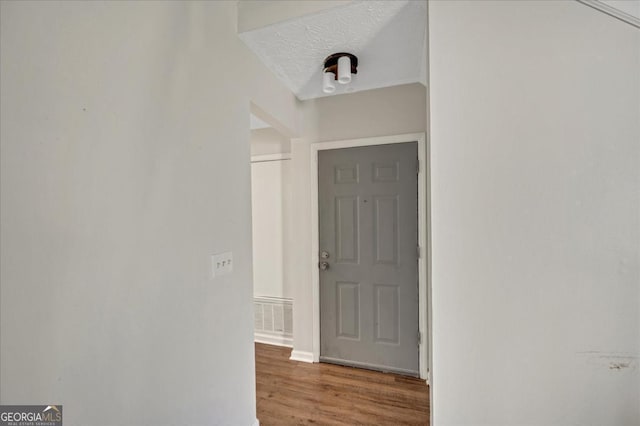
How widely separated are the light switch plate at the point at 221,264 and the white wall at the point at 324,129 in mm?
1100

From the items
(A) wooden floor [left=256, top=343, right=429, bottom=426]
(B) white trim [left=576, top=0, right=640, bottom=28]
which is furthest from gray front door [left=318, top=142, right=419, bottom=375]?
(B) white trim [left=576, top=0, right=640, bottom=28]

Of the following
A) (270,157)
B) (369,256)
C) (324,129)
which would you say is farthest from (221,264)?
(270,157)

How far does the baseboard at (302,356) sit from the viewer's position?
2.38m

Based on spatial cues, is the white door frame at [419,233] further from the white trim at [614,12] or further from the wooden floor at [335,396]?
the white trim at [614,12]

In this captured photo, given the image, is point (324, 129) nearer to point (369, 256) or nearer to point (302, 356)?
point (369, 256)

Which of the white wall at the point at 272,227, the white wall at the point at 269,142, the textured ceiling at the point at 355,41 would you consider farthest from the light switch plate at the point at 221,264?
the white wall at the point at 269,142

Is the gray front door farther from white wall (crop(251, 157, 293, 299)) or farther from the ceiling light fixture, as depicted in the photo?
the ceiling light fixture

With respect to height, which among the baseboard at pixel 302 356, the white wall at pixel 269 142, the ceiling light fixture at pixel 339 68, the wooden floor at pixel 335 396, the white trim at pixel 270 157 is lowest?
the wooden floor at pixel 335 396

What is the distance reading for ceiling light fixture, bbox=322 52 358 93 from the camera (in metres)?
1.62

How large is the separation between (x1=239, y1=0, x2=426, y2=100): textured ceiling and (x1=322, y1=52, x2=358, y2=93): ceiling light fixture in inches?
1.3

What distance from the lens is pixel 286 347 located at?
271 cm

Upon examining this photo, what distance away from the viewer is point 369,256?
7.36 feet

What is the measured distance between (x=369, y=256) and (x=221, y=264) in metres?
1.31

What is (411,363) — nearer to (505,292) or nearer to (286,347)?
(286,347)
